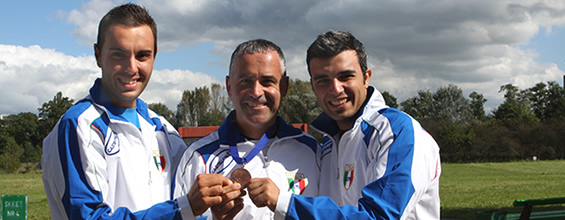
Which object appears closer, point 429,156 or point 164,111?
point 429,156

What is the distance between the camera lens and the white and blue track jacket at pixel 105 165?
9.09ft

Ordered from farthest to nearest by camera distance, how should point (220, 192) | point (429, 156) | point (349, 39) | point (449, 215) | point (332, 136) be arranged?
point (449, 215)
point (332, 136)
point (349, 39)
point (429, 156)
point (220, 192)

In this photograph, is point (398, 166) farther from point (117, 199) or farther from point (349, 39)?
point (117, 199)

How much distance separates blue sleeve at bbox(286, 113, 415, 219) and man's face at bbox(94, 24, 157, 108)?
1.36m

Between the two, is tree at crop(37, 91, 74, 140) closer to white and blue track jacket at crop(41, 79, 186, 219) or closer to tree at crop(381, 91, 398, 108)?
tree at crop(381, 91, 398, 108)

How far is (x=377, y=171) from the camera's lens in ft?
9.46

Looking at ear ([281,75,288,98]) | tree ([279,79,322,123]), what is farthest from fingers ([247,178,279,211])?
tree ([279,79,322,123])

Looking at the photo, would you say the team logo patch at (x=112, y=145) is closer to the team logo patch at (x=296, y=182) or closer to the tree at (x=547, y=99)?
the team logo patch at (x=296, y=182)

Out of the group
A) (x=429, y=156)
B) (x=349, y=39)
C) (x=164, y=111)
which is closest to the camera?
(x=429, y=156)

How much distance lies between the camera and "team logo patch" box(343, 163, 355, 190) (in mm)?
3225

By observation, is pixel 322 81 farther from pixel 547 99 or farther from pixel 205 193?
pixel 547 99

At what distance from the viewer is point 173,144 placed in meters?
3.67

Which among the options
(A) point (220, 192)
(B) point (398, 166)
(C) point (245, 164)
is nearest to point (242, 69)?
(C) point (245, 164)

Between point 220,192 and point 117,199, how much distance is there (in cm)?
79
